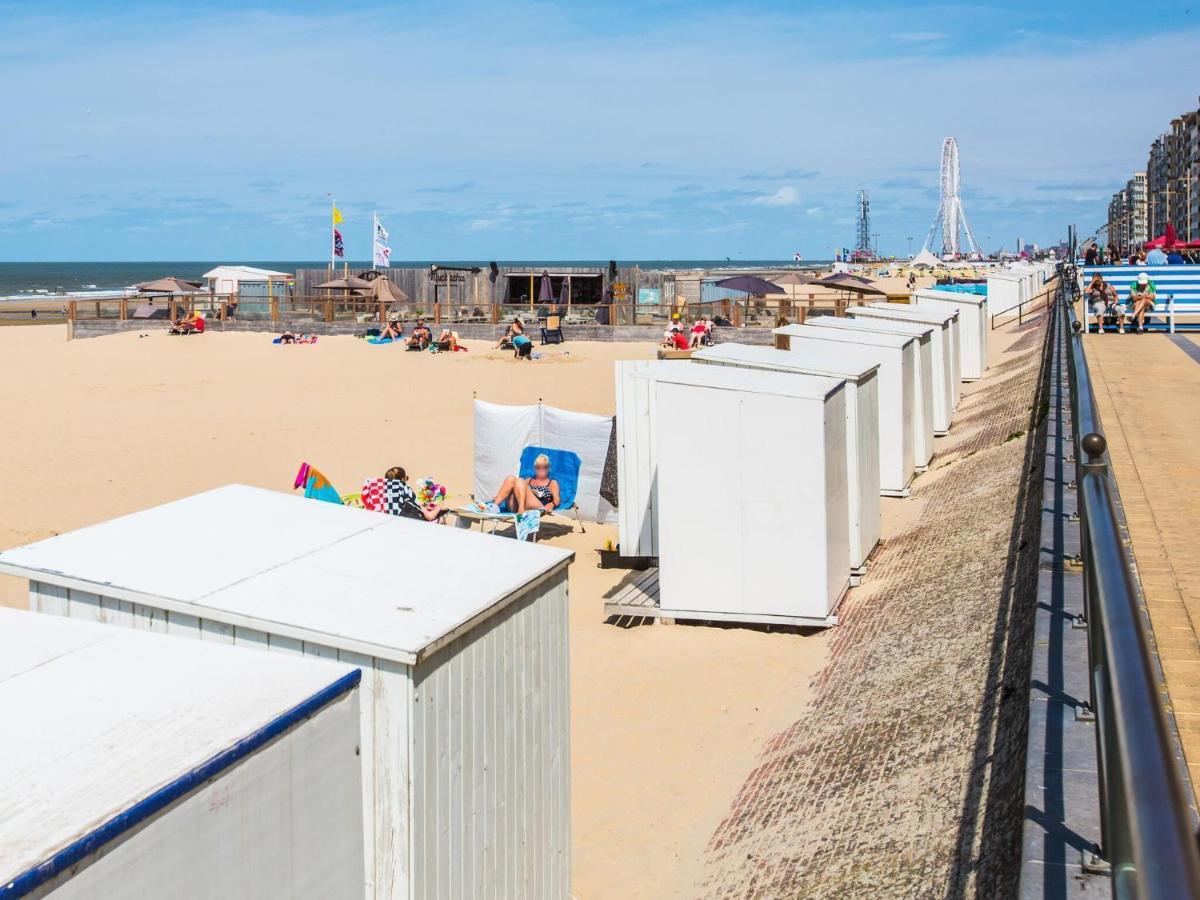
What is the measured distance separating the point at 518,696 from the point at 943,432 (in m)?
13.0

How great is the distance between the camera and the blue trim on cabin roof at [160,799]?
8.86 ft

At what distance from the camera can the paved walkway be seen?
5121 mm

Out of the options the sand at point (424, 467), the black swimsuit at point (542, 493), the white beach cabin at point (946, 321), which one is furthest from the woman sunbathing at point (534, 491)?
the white beach cabin at point (946, 321)

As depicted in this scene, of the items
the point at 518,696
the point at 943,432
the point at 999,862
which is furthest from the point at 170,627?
the point at 943,432

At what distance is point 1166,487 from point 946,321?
9708mm

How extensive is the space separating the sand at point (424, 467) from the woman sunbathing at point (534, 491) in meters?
0.52

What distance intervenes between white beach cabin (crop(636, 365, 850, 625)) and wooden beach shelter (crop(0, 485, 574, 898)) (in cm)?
389

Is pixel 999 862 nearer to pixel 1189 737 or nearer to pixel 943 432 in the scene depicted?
pixel 1189 737

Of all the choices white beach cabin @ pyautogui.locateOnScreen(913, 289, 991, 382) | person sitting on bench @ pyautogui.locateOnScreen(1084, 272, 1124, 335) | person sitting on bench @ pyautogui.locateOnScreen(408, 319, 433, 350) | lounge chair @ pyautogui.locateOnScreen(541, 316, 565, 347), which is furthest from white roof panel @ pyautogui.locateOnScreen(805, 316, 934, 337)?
lounge chair @ pyautogui.locateOnScreen(541, 316, 565, 347)

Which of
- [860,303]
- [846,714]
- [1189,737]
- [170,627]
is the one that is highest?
[860,303]

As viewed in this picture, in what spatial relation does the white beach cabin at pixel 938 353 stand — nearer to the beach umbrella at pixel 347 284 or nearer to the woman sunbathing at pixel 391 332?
the woman sunbathing at pixel 391 332

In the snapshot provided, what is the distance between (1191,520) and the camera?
7508 mm

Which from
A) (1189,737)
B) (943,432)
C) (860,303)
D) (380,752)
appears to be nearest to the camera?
(380,752)

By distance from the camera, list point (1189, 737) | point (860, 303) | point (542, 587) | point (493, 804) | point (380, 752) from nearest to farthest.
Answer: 1. point (380, 752)
2. point (1189, 737)
3. point (493, 804)
4. point (542, 587)
5. point (860, 303)
